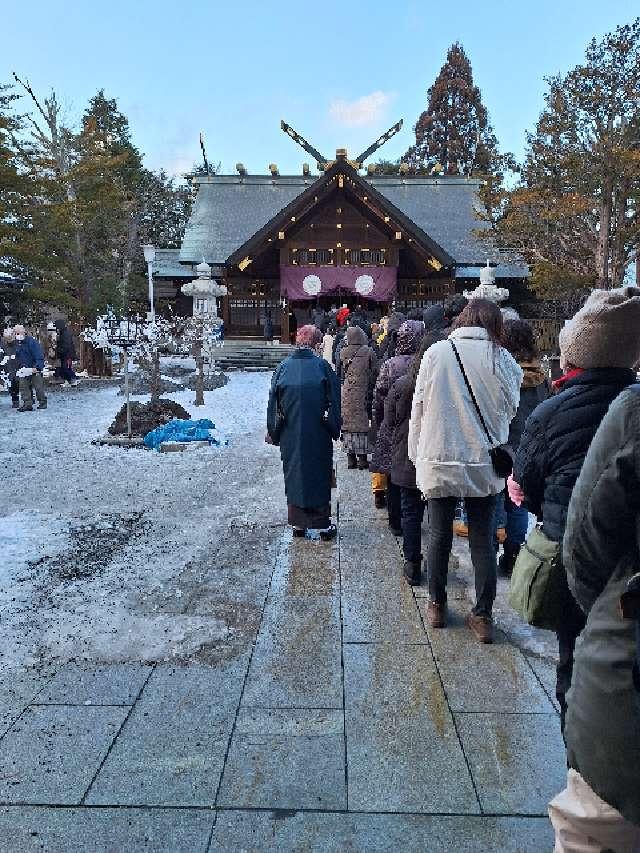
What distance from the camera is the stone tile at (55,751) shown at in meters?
2.30

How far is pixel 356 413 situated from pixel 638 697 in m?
6.10

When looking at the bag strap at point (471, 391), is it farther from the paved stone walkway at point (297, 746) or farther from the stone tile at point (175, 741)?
the stone tile at point (175, 741)

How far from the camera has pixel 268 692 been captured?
296 cm

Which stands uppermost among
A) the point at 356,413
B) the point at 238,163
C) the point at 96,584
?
the point at 238,163

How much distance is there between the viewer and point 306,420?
4.96 m

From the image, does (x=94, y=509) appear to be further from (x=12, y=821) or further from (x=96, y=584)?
(x=12, y=821)

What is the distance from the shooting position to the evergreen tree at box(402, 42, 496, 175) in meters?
42.8

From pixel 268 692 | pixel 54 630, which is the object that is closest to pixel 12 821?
pixel 268 692

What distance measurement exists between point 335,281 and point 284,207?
15.3ft

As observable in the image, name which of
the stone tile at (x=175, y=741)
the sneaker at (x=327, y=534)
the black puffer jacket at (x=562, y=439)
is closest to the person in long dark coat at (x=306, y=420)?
the sneaker at (x=327, y=534)

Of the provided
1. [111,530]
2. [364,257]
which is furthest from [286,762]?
[364,257]

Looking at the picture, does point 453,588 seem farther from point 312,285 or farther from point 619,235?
point 312,285

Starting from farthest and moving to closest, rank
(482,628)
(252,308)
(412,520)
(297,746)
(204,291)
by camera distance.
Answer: (252,308) < (204,291) < (412,520) < (482,628) < (297,746)

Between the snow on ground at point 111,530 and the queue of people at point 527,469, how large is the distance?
3.52 ft
